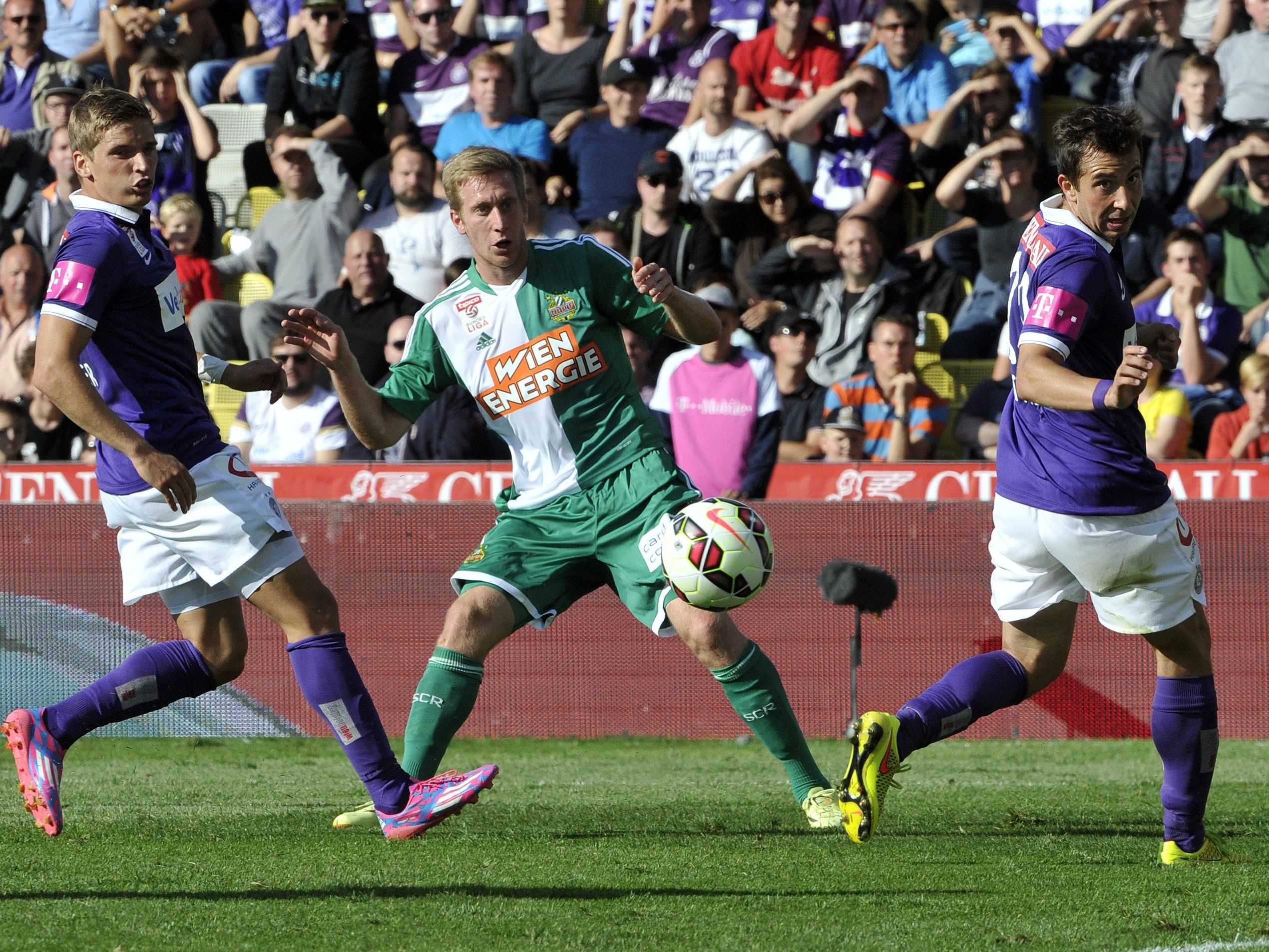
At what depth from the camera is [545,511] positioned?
20.0ft

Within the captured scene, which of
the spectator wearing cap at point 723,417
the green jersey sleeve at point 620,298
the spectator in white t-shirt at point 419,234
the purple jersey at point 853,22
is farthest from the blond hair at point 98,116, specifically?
the purple jersey at point 853,22

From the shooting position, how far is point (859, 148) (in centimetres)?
1236

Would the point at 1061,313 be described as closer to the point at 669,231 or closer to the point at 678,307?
the point at 678,307

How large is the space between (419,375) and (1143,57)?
8.59 metres

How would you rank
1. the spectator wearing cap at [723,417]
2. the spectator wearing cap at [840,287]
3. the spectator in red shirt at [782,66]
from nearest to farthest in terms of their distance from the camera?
the spectator wearing cap at [723,417] → the spectator wearing cap at [840,287] → the spectator in red shirt at [782,66]

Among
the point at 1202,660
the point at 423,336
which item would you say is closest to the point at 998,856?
the point at 1202,660

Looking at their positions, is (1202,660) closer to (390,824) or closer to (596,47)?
(390,824)

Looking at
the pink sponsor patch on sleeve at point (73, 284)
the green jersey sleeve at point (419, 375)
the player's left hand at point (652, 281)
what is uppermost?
the pink sponsor patch on sleeve at point (73, 284)

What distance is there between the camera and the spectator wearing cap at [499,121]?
12.8m

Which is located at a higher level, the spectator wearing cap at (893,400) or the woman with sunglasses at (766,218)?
the woman with sunglasses at (766,218)

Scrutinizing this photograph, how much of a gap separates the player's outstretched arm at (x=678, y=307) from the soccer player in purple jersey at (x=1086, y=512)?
3.70ft

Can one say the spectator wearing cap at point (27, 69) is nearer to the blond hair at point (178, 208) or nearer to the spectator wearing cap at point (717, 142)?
the blond hair at point (178, 208)

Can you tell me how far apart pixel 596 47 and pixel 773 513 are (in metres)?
5.71

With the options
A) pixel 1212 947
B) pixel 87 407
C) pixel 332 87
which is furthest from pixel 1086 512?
pixel 332 87
